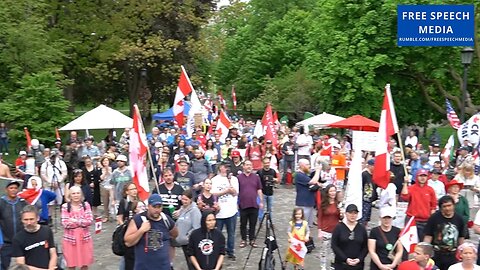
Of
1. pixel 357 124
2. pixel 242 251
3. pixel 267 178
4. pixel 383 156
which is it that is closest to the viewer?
pixel 383 156

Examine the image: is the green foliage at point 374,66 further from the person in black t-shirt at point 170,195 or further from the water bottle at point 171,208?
the water bottle at point 171,208

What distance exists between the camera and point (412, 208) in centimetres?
947

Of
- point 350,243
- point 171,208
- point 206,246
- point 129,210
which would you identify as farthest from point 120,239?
point 350,243

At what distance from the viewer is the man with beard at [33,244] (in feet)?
22.6

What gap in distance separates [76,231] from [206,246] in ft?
7.48

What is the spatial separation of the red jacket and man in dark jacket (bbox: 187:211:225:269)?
10.9ft

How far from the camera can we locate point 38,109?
2083 centimetres

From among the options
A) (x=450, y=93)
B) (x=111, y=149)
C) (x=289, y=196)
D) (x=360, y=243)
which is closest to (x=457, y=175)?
(x=289, y=196)

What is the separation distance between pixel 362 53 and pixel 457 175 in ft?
→ 49.6

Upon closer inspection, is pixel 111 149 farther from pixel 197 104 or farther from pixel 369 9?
pixel 369 9

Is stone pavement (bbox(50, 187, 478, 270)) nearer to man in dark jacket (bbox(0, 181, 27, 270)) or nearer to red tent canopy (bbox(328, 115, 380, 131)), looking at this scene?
man in dark jacket (bbox(0, 181, 27, 270))

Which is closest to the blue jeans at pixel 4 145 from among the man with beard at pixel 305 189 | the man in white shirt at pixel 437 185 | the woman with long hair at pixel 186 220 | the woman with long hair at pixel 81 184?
the woman with long hair at pixel 81 184

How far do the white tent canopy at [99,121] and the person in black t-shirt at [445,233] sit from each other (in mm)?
13364

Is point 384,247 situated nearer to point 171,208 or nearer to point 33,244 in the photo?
point 171,208
